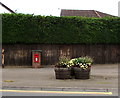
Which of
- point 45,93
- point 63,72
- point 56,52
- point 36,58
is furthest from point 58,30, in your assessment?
point 45,93

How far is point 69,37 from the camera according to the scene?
16812mm

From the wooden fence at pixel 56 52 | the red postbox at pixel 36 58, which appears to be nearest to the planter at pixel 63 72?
the red postbox at pixel 36 58

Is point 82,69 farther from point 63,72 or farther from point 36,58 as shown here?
point 36,58

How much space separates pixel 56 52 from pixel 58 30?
1.70 metres

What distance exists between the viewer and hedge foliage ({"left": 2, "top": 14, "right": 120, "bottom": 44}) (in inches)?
643

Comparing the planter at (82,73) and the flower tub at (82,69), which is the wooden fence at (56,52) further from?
the planter at (82,73)

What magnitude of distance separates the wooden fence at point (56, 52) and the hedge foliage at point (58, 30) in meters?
0.42

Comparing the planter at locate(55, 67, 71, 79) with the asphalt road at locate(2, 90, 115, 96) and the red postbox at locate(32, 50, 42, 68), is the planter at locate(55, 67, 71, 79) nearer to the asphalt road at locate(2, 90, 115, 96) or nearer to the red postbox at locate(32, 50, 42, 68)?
the asphalt road at locate(2, 90, 115, 96)

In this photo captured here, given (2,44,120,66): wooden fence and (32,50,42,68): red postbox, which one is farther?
(2,44,120,66): wooden fence

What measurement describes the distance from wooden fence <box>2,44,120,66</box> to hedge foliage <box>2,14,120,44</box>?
1.37 feet

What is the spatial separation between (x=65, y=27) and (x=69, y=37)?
826 millimetres

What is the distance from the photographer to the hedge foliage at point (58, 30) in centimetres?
1633

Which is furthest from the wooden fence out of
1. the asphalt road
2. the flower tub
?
the asphalt road

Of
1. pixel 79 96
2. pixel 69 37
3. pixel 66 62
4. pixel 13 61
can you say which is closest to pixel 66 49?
pixel 69 37
